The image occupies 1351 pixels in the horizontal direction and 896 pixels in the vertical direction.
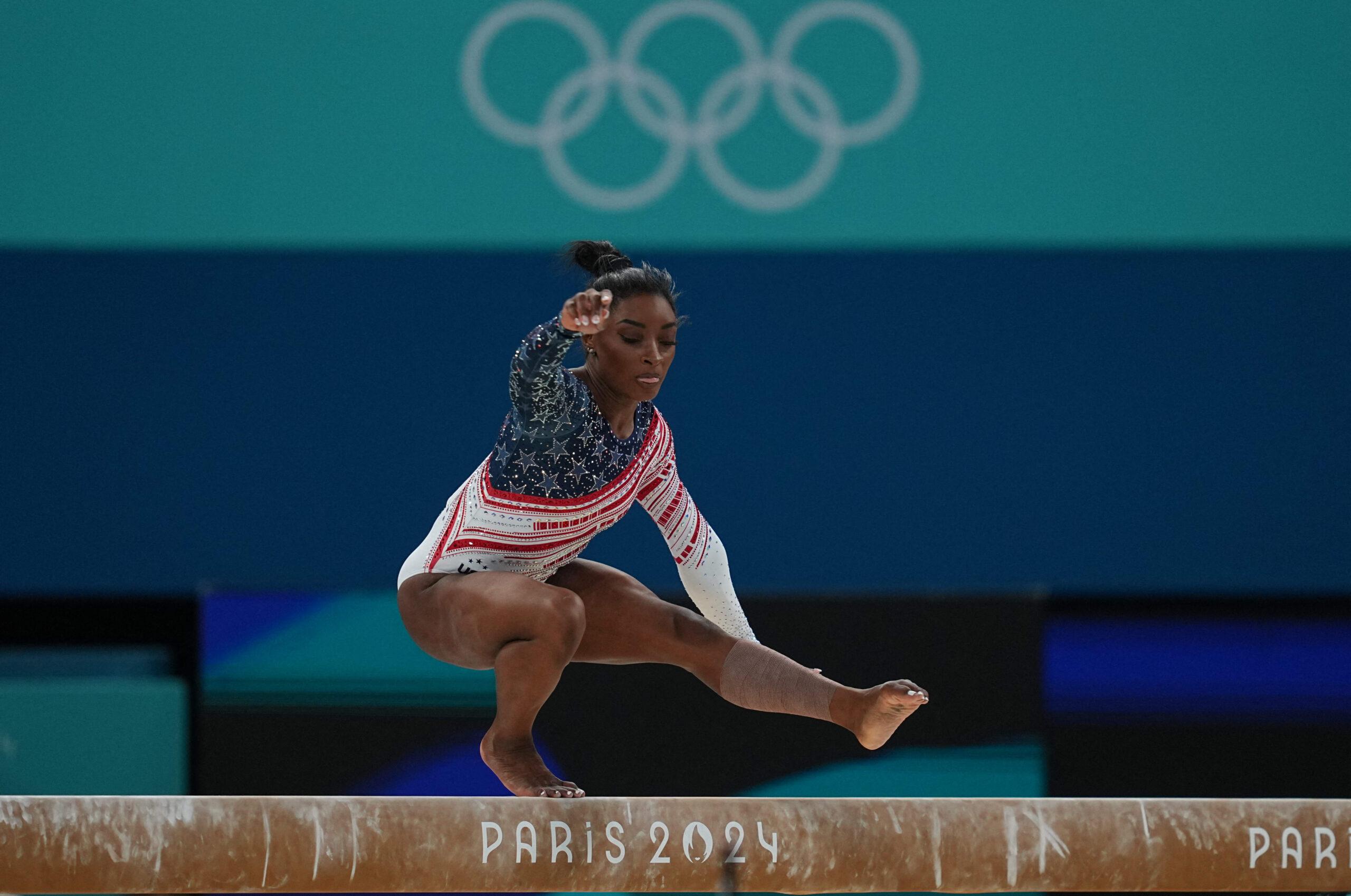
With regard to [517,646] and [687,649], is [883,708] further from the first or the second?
[517,646]

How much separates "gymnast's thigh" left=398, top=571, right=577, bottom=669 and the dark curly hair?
2.26ft

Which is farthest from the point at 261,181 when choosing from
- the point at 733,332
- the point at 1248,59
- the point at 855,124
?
the point at 1248,59

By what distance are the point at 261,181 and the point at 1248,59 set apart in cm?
438

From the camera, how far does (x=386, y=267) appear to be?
7.12 metres

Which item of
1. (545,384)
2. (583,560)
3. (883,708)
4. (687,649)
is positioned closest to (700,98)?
(583,560)

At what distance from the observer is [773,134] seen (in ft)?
23.5

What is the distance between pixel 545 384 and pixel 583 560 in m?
0.73

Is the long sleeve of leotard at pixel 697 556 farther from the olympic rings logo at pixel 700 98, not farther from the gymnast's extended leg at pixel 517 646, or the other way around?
the olympic rings logo at pixel 700 98

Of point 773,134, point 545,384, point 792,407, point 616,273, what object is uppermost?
point 773,134

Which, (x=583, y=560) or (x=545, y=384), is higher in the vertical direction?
(x=545, y=384)

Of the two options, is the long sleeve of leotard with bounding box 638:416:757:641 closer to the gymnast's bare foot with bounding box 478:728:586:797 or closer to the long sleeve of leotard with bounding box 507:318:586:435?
the long sleeve of leotard with bounding box 507:318:586:435

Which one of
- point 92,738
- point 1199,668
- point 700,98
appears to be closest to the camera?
point 92,738

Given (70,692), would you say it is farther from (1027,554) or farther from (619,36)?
(1027,554)

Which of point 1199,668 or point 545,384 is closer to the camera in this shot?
point 545,384
